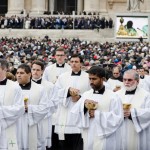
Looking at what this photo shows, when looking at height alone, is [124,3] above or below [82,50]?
above

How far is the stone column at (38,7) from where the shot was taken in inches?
2712

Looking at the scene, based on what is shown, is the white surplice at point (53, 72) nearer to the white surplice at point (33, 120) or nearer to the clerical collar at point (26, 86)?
the white surplice at point (33, 120)

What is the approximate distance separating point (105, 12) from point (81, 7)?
→ 3.30 m

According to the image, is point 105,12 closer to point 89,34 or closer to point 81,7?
point 81,7

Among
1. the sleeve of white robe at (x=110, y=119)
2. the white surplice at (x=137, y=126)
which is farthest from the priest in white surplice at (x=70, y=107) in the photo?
the sleeve of white robe at (x=110, y=119)

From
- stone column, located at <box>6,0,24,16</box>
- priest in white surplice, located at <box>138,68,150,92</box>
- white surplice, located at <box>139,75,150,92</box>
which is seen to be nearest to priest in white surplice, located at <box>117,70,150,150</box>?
priest in white surplice, located at <box>138,68,150,92</box>

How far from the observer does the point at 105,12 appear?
69.9 meters

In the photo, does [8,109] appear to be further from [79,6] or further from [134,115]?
[79,6]

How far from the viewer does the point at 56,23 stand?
5919cm

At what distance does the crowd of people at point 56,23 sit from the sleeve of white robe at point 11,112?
153ft

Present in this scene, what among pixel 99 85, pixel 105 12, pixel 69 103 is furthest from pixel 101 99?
pixel 105 12

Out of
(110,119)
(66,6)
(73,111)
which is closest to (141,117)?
(110,119)

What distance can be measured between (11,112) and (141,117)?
87.4 inches

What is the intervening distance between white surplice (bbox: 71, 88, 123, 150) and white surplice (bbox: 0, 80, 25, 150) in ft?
3.25
